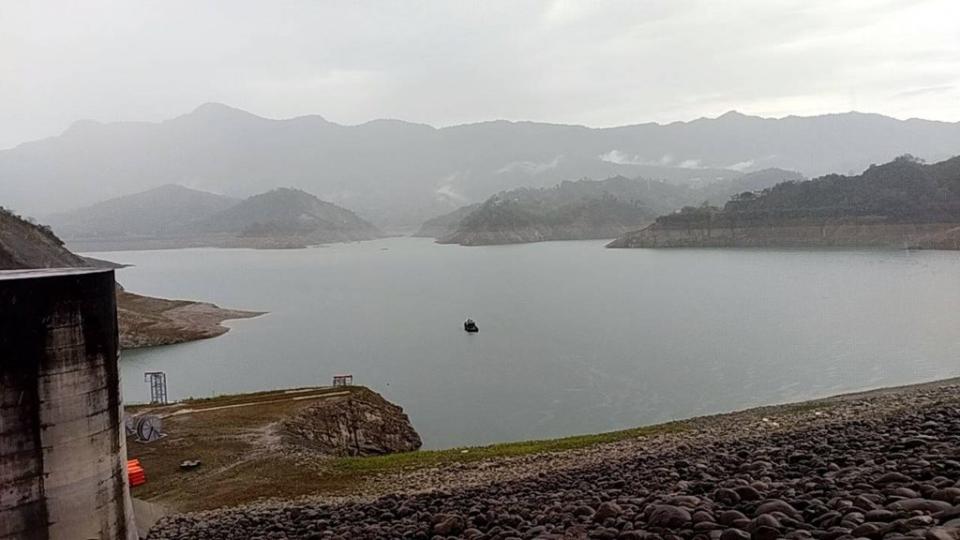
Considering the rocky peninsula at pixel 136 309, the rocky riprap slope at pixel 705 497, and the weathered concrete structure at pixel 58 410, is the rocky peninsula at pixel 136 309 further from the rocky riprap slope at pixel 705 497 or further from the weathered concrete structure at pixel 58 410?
the weathered concrete structure at pixel 58 410

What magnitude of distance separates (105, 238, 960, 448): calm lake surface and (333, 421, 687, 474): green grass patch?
480cm

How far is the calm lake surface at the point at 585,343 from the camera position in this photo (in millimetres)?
26578

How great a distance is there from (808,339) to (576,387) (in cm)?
1648

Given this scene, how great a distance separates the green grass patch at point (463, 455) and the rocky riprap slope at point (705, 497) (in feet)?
3.12

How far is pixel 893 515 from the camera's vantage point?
6.00 m

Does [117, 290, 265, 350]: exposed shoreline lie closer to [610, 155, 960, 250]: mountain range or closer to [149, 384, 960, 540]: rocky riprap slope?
[149, 384, 960, 540]: rocky riprap slope

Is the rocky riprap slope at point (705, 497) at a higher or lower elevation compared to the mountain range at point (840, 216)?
lower

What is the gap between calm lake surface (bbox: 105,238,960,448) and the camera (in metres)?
26.6

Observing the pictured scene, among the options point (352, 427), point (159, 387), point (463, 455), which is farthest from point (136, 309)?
point (463, 455)

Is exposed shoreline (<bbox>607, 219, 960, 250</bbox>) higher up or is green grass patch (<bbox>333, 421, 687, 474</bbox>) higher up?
exposed shoreline (<bbox>607, 219, 960, 250</bbox>)

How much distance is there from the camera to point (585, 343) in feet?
127

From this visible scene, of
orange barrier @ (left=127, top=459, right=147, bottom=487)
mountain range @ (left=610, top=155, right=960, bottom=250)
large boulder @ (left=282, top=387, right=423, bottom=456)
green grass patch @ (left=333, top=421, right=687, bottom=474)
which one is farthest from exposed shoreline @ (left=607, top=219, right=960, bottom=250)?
orange barrier @ (left=127, top=459, right=147, bottom=487)

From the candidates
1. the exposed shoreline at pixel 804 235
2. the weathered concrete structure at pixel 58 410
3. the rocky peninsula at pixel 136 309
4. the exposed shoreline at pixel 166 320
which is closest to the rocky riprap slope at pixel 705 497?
the weathered concrete structure at pixel 58 410

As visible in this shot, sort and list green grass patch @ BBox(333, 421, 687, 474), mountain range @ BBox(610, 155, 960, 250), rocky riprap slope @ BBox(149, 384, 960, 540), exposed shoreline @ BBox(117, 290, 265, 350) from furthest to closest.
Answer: mountain range @ BBox(610, 155, 960, 250)
exposed shoreline @ BBox(117, 290, 265, 350)
green grass patch @ BBox(333, 421, 687, 474)
rocky riprap slope @ BBox(149, 384, 960, 540)
